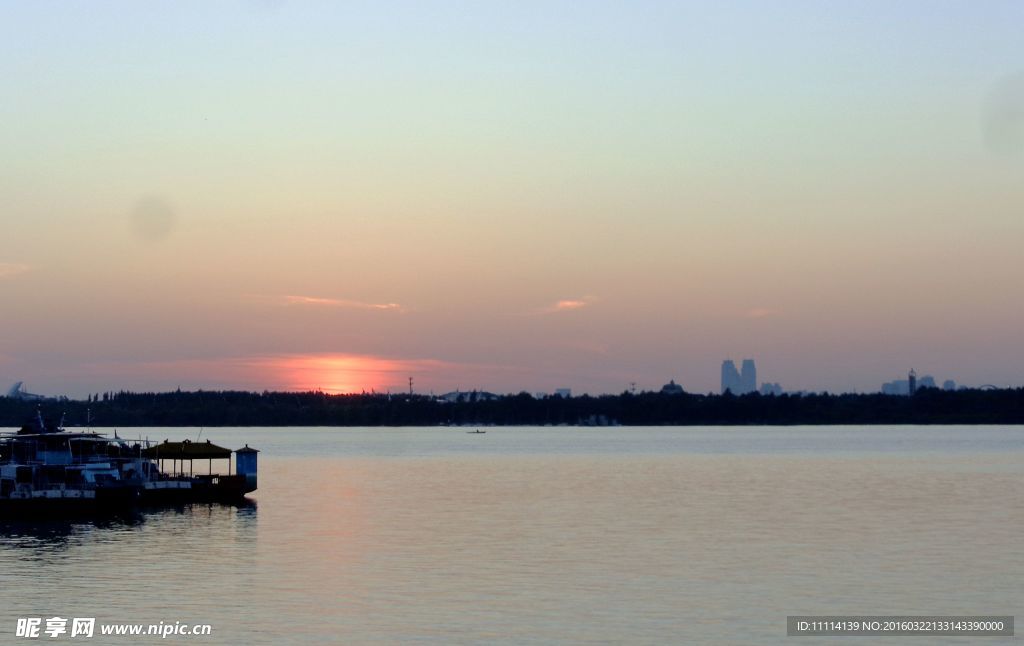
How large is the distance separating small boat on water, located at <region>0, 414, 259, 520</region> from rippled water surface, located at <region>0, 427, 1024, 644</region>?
2344mm

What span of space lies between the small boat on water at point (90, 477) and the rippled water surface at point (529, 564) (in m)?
2.34

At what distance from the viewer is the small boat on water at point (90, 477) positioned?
85500 millimetres

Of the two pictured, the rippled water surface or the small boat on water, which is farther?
the small boat on water

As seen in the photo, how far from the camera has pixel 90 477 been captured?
8981 centimetres

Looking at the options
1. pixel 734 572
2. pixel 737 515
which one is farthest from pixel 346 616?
pixel 737 515

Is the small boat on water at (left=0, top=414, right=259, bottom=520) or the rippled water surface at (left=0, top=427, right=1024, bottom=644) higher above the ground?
the small boat on water at (left=0, top=414, right=259, bottom=520)

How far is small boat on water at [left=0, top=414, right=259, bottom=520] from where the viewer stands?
85500 millimetres

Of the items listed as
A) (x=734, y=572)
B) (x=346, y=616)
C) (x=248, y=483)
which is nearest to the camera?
(x=346, y=616)

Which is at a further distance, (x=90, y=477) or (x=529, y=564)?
(x=90, y=477)

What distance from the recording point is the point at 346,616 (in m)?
45.7

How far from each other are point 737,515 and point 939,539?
17.2 m

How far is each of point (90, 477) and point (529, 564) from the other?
42638 mm

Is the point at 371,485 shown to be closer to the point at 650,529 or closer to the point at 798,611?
the point at 650,529

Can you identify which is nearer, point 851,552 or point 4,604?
point 4,604
